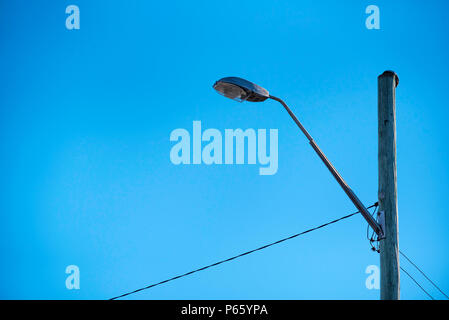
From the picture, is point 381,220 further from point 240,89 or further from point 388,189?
point 240,89

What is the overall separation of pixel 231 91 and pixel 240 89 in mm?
126

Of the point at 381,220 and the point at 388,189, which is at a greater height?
the point at 388,189

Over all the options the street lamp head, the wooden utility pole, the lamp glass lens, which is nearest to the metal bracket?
the wooden utility pole

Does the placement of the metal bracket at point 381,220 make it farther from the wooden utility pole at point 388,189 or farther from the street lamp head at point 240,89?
the street lamp head at point 240,89

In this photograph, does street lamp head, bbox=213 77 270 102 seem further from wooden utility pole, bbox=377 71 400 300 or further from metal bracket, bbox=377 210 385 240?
metal bracket, bbox=377 210 385 240

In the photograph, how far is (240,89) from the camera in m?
5.69

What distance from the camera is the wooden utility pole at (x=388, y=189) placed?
506 cm

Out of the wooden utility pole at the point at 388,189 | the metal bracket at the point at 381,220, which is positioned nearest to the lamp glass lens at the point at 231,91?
the wooden utility pole at the point at 388,189

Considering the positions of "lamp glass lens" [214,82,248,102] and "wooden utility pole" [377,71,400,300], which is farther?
"lamp glass lens" [214,82,248,102]

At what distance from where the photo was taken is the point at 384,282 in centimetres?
508

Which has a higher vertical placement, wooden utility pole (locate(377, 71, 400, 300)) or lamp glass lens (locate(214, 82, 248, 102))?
lamp glass lens (locate(214, 82, 248, 102))

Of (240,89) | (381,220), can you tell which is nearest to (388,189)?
(381,220)

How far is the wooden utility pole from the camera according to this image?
506 centimetres
